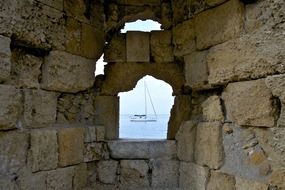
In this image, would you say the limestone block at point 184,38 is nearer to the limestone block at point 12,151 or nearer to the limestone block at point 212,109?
the limestone block at point 212,109

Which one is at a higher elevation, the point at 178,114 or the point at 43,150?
the point at 178,114

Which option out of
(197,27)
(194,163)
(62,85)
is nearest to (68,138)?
(62,85)

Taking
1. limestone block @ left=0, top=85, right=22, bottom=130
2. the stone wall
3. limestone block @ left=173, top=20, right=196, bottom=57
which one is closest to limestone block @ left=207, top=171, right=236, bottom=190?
the stone wall

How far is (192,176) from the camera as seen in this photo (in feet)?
10.5

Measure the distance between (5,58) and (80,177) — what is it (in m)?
1.53

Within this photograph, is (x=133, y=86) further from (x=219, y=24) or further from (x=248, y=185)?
(x=248, y=185)

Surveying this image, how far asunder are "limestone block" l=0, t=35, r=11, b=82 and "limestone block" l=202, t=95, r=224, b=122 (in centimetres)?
187

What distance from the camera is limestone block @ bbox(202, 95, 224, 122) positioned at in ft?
9.24

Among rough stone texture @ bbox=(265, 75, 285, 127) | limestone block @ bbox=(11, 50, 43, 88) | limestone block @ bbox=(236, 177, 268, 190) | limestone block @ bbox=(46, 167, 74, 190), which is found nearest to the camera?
rough stone texture @ bbox=(265, 75, 285, 127)

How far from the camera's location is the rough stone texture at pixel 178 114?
3.59 metres

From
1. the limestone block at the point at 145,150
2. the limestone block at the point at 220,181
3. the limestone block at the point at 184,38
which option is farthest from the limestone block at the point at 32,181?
the limestone block at the point at 184,38

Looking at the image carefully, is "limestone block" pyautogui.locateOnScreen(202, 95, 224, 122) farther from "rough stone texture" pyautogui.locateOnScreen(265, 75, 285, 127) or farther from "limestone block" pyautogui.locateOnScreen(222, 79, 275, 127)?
"rough stone texture" pyautogui.locateOnScreen(265, 75, 285, 127)

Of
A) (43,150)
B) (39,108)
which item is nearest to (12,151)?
(43,150)

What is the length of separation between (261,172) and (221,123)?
2.00ft
